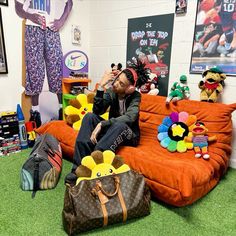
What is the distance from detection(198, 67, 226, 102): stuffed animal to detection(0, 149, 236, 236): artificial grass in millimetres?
807

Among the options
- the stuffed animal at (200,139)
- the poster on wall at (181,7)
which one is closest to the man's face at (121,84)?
the stuffed animal at (200,139)

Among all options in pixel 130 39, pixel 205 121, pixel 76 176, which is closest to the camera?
pixel 76 176

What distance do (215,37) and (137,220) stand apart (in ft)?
5.56

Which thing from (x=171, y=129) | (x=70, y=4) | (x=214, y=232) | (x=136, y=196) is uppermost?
(x=70, y=4)

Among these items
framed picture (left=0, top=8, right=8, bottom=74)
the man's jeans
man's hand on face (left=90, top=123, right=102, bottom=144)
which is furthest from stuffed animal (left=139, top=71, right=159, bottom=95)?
framed picture (left=0, top=8, right=8, bottom=74)

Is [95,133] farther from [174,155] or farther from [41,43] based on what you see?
[41,43]

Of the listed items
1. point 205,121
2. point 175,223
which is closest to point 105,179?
point 175,223

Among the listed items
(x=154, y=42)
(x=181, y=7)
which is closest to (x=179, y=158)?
(x=154, y=42)

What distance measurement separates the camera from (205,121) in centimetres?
190

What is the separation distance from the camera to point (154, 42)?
2.46 metres

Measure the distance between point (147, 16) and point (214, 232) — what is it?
215 cm

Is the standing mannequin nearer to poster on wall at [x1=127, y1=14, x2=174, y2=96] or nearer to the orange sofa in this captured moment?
the orange sofa

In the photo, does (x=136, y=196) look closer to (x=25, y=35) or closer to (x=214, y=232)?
(x=214, y=232)

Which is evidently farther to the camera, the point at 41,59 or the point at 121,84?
the point at 41,59
